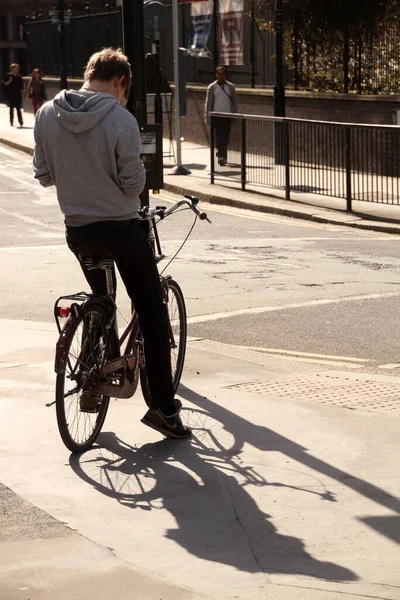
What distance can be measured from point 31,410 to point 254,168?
574 inches

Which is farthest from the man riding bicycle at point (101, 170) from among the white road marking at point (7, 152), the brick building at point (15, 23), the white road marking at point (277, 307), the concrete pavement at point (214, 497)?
the brick building at point (15, 23)

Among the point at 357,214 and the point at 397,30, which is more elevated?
the point at 397,30

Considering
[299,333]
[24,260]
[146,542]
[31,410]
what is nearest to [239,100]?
[24,260]

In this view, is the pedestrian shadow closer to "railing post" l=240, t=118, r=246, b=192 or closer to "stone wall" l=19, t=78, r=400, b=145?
"railing post" l=240, t=118, r=246, b=192

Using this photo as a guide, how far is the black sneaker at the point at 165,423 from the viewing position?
238 inches

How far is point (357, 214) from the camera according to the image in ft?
58.0

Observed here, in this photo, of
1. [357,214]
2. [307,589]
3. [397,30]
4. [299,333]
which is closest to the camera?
[307,589]

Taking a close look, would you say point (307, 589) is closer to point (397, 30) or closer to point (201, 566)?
point (201, 566)

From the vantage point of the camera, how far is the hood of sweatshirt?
18.5ft

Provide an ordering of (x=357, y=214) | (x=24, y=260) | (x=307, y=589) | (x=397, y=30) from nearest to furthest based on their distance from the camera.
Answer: (x=307, y=589)
(x=24, y=260)
(x=357, y=214)
(x=397, y=30)

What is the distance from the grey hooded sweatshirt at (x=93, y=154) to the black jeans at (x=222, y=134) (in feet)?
51.3

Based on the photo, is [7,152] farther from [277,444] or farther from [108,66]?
[277,444]

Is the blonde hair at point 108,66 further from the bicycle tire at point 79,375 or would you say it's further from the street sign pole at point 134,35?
the street sign pole at point 134,35

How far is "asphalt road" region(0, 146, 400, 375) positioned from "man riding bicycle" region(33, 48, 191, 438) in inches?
108
